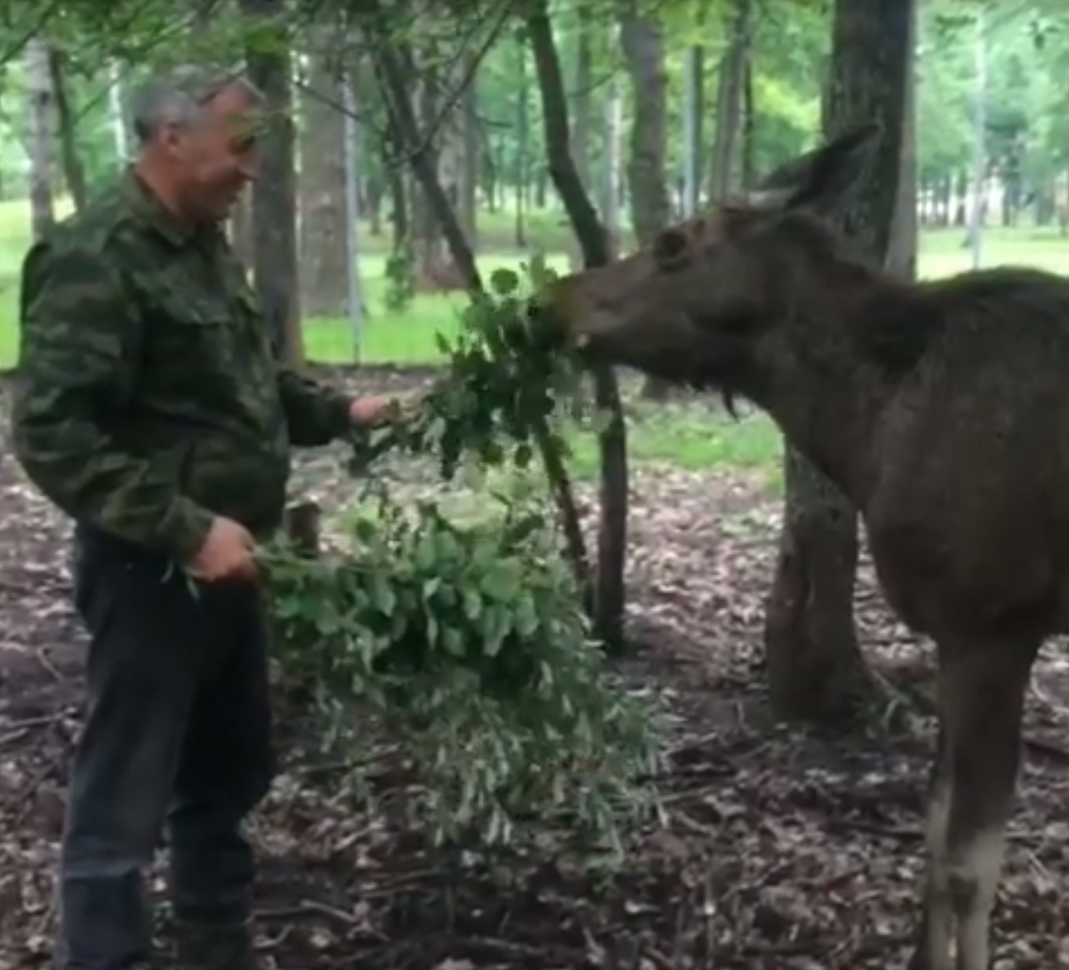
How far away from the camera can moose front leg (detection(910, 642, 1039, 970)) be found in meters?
6.05

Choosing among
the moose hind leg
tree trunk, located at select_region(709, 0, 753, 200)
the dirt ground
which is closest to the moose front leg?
the moose hind leg

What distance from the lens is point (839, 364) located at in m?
6.32

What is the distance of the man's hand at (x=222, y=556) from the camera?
17.4 ft

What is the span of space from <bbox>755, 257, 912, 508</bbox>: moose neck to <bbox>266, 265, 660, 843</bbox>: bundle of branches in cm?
68

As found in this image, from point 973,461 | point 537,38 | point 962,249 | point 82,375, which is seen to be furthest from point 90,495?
point 962,249

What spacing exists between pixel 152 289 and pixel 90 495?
1.88 ft

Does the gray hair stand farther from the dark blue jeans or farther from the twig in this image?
the twig

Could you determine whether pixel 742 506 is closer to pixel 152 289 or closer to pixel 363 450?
pixel 363 450

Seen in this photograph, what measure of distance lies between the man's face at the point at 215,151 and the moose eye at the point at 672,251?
4.52ft

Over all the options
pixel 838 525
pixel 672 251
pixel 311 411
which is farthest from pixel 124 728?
pixel 838 525

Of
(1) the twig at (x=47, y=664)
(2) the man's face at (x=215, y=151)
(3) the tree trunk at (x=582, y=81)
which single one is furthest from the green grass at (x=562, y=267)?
(1) the twig at (x=47, y=664)

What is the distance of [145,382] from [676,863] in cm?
271

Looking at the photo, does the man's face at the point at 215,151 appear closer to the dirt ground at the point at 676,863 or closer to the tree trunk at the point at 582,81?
the dirt ground at the point at 676,863

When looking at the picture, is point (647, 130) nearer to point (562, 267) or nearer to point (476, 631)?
point (562, 267)
